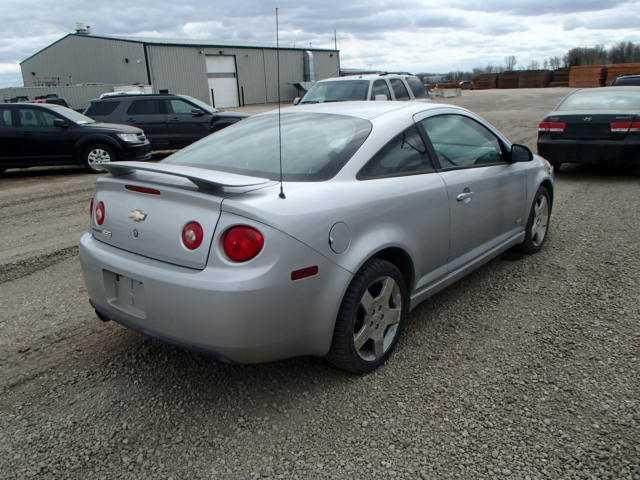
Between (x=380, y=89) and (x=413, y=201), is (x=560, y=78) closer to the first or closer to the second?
(x=380, y=89)

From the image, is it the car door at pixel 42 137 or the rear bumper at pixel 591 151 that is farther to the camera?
the car door at pixel 42 137

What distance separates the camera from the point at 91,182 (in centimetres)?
1041

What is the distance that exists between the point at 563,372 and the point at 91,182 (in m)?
9.46

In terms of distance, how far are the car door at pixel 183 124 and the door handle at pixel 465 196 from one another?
1146 cm

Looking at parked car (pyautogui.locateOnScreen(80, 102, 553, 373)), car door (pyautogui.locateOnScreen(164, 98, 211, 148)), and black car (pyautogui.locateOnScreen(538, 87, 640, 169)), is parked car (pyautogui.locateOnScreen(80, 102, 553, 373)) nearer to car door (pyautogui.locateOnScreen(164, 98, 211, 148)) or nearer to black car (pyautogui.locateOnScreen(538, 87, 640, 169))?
black car (pyautogui.locateOnScreen(538, 87, 640, 169))

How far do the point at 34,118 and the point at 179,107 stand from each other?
12.3ft

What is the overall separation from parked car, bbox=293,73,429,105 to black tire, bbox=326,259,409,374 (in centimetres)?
861

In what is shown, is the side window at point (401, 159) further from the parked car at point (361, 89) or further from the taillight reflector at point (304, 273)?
the parked car at point (361, 89)

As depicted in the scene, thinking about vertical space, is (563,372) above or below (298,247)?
below

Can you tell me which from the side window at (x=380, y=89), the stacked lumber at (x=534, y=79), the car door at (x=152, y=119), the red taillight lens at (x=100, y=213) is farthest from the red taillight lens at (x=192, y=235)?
the stacked lumber at (x=534, y=79)

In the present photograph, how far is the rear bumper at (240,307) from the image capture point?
2508mm

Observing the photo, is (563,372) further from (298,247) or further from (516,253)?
(516,253)

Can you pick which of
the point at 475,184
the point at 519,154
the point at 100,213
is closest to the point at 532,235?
the point at 519,154

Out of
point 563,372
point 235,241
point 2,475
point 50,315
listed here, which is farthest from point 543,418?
point 50,315
